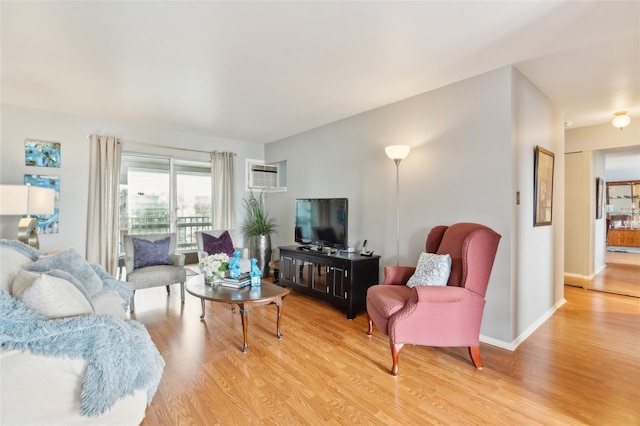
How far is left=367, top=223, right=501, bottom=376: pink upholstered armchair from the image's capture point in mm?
2236

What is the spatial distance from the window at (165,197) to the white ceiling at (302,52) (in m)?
1.24

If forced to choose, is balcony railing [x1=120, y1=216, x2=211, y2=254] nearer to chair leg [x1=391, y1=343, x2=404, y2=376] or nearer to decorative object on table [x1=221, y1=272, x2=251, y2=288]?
decorative object on table [x1=221, y1=272, x2=251, y2=288]

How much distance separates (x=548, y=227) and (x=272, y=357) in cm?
337

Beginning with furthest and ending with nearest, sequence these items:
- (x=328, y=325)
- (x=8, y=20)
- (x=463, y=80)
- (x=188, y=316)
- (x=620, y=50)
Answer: (x=188, y=316) < (x=328, y=325) < (x=463, y=80) < (x=620, y=50) < (x=8, y=20)

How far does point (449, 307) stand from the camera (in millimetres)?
2264

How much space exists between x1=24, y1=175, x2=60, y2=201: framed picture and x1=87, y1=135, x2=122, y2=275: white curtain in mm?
359

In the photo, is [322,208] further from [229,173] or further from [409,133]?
[229,173]

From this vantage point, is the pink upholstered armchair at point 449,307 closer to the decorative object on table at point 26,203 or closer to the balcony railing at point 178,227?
the decorative object on table at point 26,203

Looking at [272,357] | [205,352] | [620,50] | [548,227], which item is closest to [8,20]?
[205,352]

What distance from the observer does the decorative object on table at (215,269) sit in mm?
2982

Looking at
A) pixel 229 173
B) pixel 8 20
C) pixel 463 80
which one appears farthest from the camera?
pixel 229 173

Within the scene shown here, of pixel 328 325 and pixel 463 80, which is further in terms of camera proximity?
pixel 328 325

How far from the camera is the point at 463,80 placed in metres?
2.94

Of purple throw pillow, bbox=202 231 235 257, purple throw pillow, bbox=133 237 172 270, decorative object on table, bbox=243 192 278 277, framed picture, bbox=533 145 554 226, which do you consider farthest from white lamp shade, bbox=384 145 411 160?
purple throw pillow, bbox=133 237 172 270
